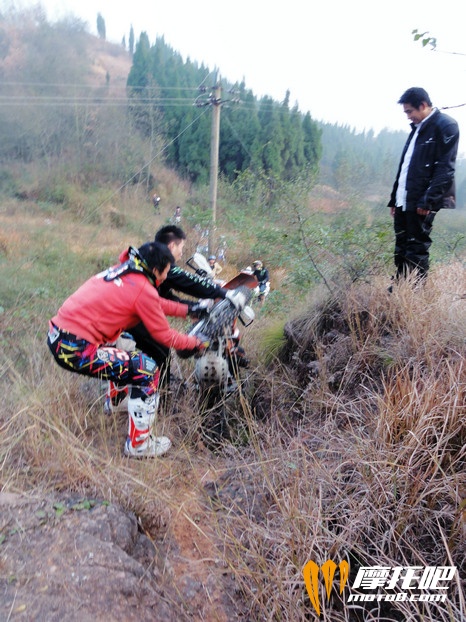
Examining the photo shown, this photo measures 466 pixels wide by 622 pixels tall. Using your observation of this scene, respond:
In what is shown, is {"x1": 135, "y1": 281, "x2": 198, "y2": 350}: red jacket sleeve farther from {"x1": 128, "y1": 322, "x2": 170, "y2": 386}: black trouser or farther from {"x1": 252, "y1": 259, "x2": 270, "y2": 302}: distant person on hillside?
{"x1": 252, "y1": 259, "x2": 270, "y2": 302}: distant person on hillside

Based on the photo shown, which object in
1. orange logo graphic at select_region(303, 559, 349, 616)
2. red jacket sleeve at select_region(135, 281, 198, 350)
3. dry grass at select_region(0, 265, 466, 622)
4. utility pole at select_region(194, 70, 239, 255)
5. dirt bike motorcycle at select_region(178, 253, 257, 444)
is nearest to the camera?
orange logo graphic at select_region(303, 559, 349, 616)

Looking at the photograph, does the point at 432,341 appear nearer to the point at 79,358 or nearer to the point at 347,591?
the point at 347,591

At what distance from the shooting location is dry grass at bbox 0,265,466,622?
1.48 metres

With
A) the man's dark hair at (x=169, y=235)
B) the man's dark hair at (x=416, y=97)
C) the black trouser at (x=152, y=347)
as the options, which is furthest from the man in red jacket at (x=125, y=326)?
the man's dark hair at (x=416, y=97)

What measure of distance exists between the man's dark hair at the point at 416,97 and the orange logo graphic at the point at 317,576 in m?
3.23

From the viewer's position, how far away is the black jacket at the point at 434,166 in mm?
3141

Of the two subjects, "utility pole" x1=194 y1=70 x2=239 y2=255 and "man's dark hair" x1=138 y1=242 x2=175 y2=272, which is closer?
"man's dark hair" x1=138 y1=242 x2=175 y2=272

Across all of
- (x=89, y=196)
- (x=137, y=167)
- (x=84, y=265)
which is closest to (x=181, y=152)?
(x=137, y=167)

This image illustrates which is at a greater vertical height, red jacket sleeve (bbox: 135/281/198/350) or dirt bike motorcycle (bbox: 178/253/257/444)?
red jacket sleeve (bbox: 135/281/198/350)

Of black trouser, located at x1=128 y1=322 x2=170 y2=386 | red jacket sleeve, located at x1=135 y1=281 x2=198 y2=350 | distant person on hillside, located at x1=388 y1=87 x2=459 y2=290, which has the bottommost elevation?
black trouser, located at x1=128 y1=322 x2=170 y2=386

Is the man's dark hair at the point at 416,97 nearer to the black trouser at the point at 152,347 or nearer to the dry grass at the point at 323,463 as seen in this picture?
the dry grass at the point at 323,463

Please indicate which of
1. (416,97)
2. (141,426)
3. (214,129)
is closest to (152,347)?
(141,426)

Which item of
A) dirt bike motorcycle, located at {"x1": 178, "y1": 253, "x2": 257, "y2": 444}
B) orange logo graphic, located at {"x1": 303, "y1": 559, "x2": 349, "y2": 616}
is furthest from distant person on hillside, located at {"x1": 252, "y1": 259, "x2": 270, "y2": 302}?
orange logo graphic, located at {"x1": 303, "y1": 559, "x2": 349, "y2": 616}

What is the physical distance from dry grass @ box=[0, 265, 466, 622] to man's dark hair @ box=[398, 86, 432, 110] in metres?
1.38
